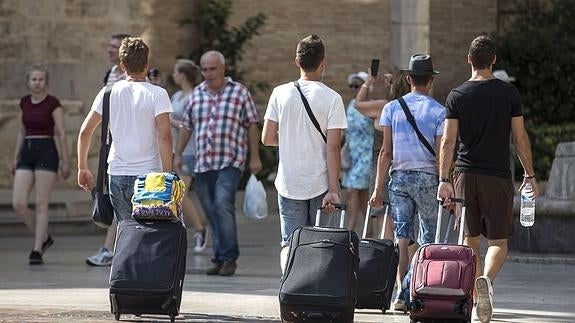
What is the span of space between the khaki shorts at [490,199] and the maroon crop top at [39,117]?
17.8 ft

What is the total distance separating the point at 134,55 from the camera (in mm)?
10891

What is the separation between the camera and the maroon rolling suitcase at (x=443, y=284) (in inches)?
385

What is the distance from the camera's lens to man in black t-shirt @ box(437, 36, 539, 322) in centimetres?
1035

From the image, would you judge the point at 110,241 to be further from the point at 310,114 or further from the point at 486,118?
the point at 486,118

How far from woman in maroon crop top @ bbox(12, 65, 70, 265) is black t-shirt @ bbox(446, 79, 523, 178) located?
17.5 ft

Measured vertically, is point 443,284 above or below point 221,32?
below

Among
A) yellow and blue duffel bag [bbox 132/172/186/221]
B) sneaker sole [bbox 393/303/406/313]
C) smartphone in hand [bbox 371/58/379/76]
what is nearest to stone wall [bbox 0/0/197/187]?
smartphone in hand [bbox 371/58/379/76]

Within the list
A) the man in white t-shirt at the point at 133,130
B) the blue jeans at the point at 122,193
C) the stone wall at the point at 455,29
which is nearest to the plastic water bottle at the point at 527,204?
the man in white t-shirt at the point at 133,130

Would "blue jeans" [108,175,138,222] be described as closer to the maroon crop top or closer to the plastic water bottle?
the plastic water bottle

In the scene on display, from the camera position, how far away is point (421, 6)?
22.4 metres

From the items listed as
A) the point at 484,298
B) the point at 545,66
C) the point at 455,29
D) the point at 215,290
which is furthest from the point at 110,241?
the point at 455,29

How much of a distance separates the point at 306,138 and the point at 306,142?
26 millimetres

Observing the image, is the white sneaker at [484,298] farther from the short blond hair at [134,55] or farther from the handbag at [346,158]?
the handbag at [346,158]

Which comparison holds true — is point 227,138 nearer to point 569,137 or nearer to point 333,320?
point 333,320
